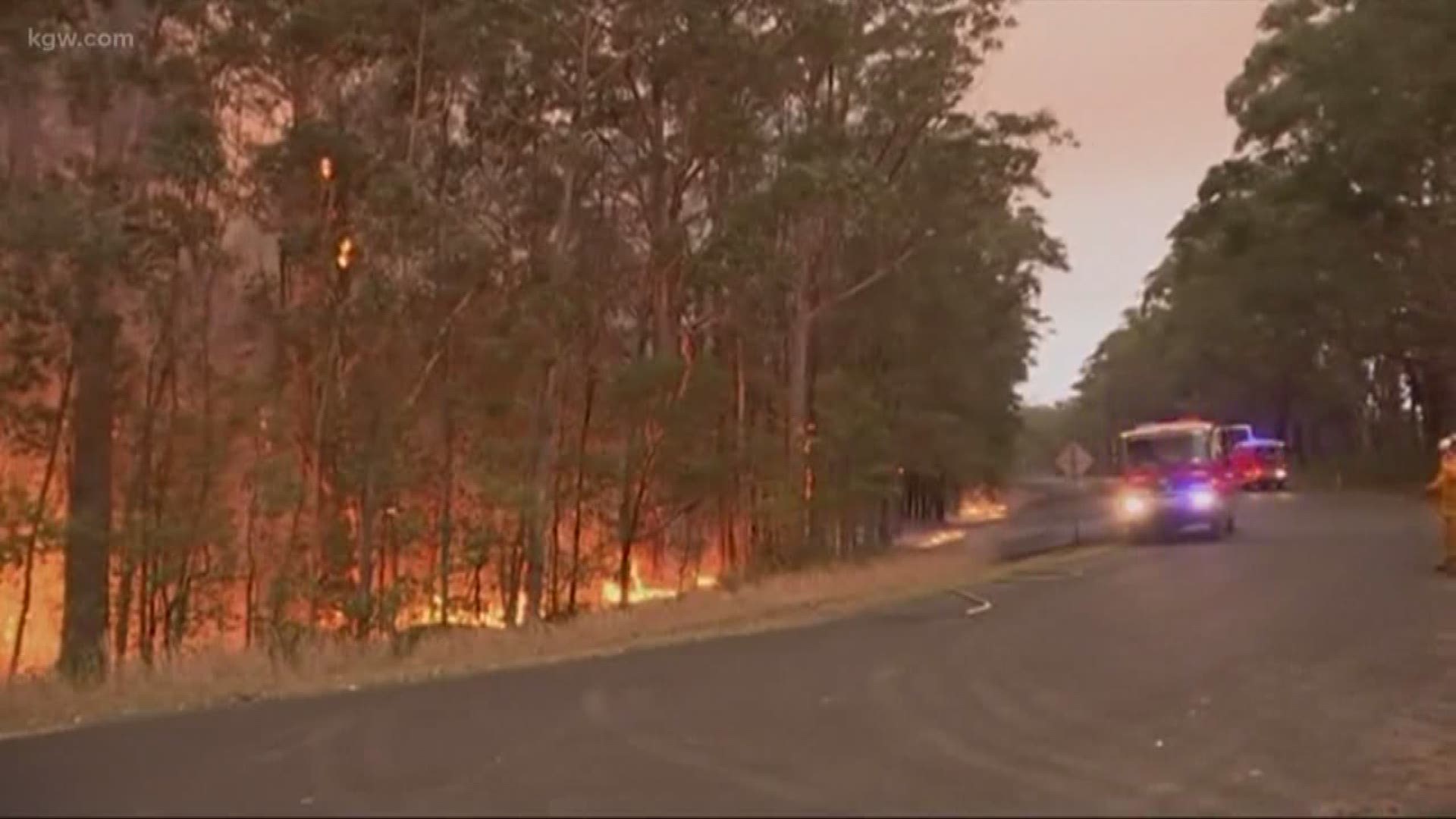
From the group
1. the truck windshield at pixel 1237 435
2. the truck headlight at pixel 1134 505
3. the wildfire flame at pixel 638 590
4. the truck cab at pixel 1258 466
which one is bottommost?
the wildfire flame at pixel 638 590

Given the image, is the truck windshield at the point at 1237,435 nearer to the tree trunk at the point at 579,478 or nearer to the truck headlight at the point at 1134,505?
the truck headlight at the point at 1134,505

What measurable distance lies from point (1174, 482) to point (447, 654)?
816 inches

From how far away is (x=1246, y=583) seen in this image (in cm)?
2558

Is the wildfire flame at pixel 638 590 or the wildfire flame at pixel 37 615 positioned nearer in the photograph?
the wildfire flame at pixel 37 615

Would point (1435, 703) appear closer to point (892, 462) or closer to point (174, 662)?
point (174, 662)

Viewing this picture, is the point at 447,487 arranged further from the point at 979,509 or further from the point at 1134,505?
the point at 979,509

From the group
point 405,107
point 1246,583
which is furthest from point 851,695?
point 405,107

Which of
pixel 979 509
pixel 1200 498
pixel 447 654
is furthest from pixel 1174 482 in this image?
pixel 979 509

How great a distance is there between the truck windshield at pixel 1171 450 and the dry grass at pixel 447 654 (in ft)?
25.3

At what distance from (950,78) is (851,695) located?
25513 millimetres

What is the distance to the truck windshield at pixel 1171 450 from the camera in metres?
36.8

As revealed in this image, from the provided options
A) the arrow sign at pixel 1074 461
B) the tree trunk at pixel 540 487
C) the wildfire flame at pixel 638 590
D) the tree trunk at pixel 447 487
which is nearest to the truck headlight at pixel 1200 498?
the arrow sign at pixel 1074 461

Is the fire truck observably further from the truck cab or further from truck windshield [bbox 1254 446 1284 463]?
truck windshield [bbox 1254 446 1284 463]

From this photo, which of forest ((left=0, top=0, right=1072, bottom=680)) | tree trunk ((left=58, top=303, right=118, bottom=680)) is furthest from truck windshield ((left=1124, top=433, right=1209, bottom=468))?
tree trunk ((left=58, top=303, right=118, bottom=680))
